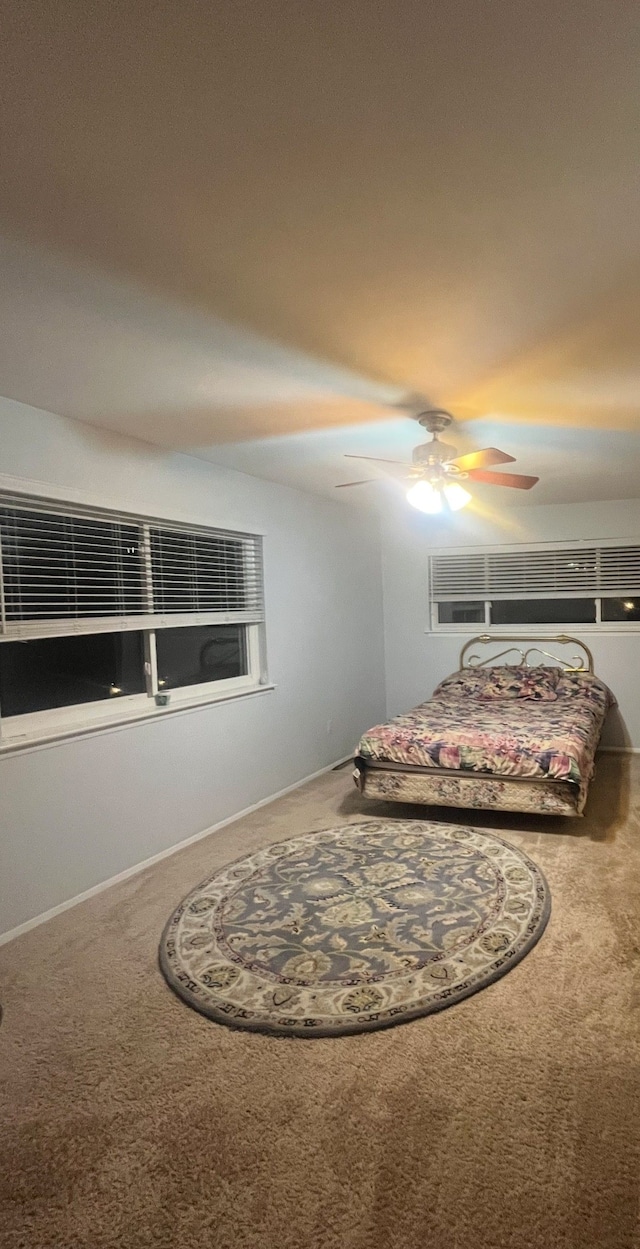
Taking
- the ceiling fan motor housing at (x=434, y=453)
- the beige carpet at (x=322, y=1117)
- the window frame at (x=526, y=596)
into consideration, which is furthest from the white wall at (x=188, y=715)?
the ceiling fan motor housing at (x=434, y=453)

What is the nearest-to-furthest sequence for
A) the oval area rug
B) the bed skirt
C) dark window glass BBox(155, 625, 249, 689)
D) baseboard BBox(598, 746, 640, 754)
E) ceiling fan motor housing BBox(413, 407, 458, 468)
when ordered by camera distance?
the oval area rug, ceiling fan motor housing BBox(413, 407, 458, 468), the bed skirt, dark window glass BBox(155, 625, 249, 689), baseboard BBox(598, 746, 640, 754)

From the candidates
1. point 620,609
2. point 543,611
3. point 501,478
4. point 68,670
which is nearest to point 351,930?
point 68,670

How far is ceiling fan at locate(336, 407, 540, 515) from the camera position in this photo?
10.00ft

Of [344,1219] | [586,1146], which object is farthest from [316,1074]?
[586,1146]

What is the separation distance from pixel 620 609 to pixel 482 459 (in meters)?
3.21

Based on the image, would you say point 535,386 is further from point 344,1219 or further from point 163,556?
point 344,1219

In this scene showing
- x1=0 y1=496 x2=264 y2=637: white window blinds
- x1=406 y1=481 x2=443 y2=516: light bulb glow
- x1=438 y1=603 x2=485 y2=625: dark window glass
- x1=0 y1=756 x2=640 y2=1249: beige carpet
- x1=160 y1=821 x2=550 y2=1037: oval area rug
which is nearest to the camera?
x1=0 y1=756 x2=640 y2=1249: beige carpet

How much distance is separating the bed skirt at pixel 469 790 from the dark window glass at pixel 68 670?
1593mm

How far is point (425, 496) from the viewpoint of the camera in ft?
10.8

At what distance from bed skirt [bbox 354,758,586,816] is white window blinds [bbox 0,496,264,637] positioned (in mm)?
1421

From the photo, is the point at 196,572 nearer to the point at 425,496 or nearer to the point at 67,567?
the point at 67,567

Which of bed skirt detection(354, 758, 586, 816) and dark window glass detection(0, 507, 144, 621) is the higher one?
dark window glass detection(0, 507, 144, 621)

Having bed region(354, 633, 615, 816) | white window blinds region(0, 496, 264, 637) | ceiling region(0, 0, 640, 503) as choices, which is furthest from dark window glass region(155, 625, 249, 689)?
ceiling region(0, 0, 640, 503)

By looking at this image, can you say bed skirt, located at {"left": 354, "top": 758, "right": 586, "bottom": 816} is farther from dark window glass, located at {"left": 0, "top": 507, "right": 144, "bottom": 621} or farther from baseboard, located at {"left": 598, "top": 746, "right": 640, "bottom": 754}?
baseboard, located at {"left": 598, "top": 746, "right": 640, "bottom": 754}
